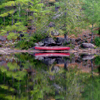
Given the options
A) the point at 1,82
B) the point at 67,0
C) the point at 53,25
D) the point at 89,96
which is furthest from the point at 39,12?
the point at 89,96

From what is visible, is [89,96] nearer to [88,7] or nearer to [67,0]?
[67,0]

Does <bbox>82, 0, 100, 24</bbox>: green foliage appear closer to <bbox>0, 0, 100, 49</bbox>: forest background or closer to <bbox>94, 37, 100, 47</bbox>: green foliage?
<bbox>0, 0, 100, 49</bbox>: forest background

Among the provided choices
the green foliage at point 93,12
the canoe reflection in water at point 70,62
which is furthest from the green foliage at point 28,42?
the canoe reflection in water at point 70,62

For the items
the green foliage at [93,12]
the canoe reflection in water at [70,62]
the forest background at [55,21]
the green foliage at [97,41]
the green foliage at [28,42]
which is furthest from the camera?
the green foliage at [97,41]

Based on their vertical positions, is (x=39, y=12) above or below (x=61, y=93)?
above

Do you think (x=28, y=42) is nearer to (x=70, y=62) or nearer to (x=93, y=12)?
(x=93, y=12)

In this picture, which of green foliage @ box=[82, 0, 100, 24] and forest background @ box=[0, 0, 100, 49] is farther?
green foliage @ box=[82, 0, 100, 24]

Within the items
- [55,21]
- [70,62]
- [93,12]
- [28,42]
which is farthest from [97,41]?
[70,62]

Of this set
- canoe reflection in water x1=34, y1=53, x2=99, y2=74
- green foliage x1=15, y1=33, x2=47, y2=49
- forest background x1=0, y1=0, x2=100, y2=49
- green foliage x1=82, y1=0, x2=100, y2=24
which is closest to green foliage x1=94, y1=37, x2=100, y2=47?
forest background x1=0, y1=0, x2=100, y2=49

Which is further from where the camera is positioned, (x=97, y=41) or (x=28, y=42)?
(x=97, y=41)

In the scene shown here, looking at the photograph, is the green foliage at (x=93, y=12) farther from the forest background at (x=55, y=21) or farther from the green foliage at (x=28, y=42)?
the green foliage at (x=28, y=42)

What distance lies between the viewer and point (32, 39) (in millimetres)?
29141

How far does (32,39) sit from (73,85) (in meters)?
22.9

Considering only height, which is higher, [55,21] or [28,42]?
[55,21]
